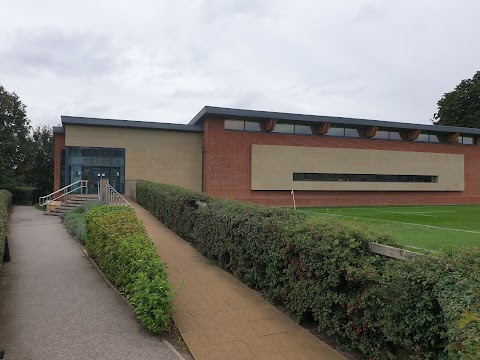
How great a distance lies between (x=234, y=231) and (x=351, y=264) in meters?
3.07

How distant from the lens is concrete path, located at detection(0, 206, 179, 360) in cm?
401

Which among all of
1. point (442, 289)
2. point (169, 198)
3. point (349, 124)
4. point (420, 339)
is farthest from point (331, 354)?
point (349, 124)

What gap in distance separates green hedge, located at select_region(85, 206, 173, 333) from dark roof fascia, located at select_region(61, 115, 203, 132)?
55.5 ft

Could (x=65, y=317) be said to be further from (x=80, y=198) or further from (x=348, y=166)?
(x=348, y=166)

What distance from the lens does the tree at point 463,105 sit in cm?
4862

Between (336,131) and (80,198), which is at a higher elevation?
(336,131)

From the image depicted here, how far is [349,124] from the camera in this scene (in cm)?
2934

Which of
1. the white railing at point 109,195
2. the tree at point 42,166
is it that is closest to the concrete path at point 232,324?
the white railing at point 109,195

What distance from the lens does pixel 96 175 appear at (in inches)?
974

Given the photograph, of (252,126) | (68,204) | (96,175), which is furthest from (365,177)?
(68,204)

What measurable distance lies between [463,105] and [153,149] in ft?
150

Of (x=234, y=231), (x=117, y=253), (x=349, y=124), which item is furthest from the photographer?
(x=349, y=124)

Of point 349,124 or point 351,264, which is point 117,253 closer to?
point 351,264

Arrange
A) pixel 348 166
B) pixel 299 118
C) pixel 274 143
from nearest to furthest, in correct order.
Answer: pixel 274 143 < pixel 299 118 < pixel 348 166
